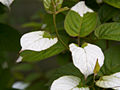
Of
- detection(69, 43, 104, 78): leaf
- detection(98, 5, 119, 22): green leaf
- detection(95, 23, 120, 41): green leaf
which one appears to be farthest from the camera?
detection(98, 5, 119, 22): green leaf

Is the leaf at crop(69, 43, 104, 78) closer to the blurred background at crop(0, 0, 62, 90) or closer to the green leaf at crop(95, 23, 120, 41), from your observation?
the green leaf at crop(95, 23, 120, 41)

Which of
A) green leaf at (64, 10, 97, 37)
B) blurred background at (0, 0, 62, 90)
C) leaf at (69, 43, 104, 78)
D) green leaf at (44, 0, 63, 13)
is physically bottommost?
blurred background at (0, 0, 62, 90)

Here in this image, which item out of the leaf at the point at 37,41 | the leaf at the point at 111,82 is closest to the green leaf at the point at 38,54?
the leaf at the point at 37,41

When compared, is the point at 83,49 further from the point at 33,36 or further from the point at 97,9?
the point at 97,9

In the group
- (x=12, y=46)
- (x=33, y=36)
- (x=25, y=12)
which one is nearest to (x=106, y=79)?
(x=33, y=36)

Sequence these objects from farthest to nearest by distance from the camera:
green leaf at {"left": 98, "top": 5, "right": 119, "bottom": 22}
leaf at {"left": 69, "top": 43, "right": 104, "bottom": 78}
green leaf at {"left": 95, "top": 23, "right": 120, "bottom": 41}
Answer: green leaf at {"left": 98, "top": 5, "right": 119, "bottom": 22} → green leaf at {"left": 95, "top": 23, "right": 120, "bottom": 41} → leaf at {"left": 69, "top": 43, "right": 104, "bottom": 78}

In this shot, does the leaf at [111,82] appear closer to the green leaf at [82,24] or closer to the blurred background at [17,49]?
the green leaf at [82,24]

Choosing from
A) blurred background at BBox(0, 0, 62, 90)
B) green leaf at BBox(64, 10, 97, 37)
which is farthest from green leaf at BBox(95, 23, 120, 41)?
blurred background at BBox(0, 0, 62, 90)
